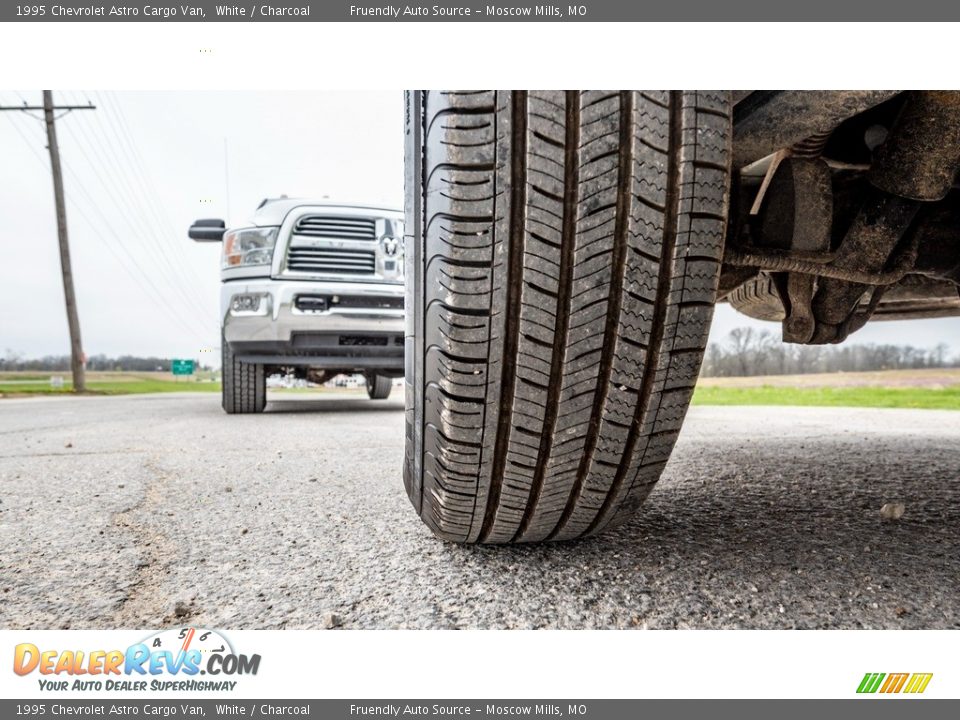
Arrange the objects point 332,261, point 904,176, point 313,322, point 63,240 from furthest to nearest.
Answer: point 63,240 → point 332,261 → point 313,322 → point 904,176

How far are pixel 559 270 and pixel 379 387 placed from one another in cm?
508

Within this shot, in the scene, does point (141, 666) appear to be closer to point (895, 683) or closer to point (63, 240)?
point (895, 683)

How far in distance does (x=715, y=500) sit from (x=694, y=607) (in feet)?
1.68

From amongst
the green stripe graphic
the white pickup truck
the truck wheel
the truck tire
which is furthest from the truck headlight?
the green stripe graphic

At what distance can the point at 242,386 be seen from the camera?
3385 mm

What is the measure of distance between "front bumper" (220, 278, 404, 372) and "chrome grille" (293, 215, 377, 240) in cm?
30

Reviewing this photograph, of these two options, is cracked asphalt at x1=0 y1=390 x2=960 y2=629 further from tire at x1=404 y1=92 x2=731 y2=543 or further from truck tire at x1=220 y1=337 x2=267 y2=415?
truck tire at x1=220 y1=337 x2=267 y2=415

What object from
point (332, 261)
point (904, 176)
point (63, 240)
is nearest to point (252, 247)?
point (332, 261)

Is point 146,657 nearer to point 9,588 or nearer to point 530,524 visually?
point 9,588

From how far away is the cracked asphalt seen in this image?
0.64 metres

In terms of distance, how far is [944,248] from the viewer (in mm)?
952

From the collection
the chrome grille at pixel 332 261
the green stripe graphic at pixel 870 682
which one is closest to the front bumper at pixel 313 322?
the chrome grille at pixel 332 261

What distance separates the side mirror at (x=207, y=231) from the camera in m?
3.33
